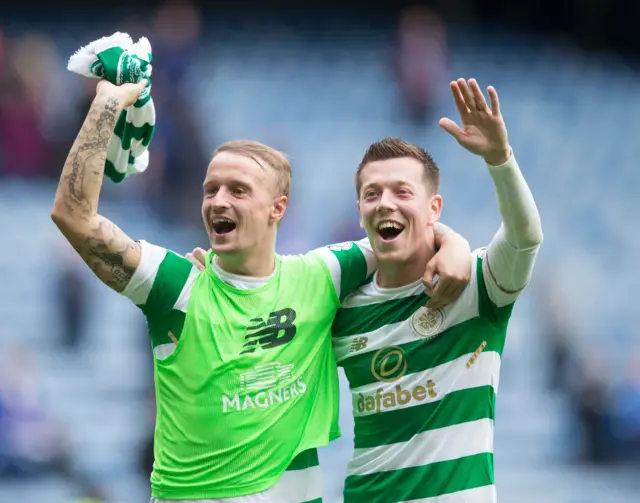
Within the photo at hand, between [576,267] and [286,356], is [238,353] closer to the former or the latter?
[286,356]

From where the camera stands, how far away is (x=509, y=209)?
4.26 meters

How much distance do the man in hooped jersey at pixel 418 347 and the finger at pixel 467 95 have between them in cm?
9

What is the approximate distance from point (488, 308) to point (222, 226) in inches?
44.9

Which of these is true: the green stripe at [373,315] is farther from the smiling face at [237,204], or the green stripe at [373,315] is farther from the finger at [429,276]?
the smiling face at [237,204]

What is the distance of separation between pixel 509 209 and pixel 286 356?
105 centimetres

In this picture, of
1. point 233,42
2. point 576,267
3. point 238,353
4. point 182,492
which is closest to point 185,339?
point 238,353

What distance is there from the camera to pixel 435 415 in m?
4.53

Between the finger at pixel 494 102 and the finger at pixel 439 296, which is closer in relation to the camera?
the finger at pixel 494 102

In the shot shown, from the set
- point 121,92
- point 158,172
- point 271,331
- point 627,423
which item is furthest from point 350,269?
point 158,172

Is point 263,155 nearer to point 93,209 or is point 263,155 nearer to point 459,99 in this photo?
point 93,209

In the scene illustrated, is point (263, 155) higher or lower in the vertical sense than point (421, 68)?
lower

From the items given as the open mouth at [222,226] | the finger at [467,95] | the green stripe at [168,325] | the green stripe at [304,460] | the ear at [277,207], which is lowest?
the green stripe at [304,460]

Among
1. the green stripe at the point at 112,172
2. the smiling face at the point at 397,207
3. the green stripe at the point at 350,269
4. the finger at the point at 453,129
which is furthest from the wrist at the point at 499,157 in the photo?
the green stripe at the point at 112,172

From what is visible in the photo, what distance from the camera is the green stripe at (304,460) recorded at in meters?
4.37
